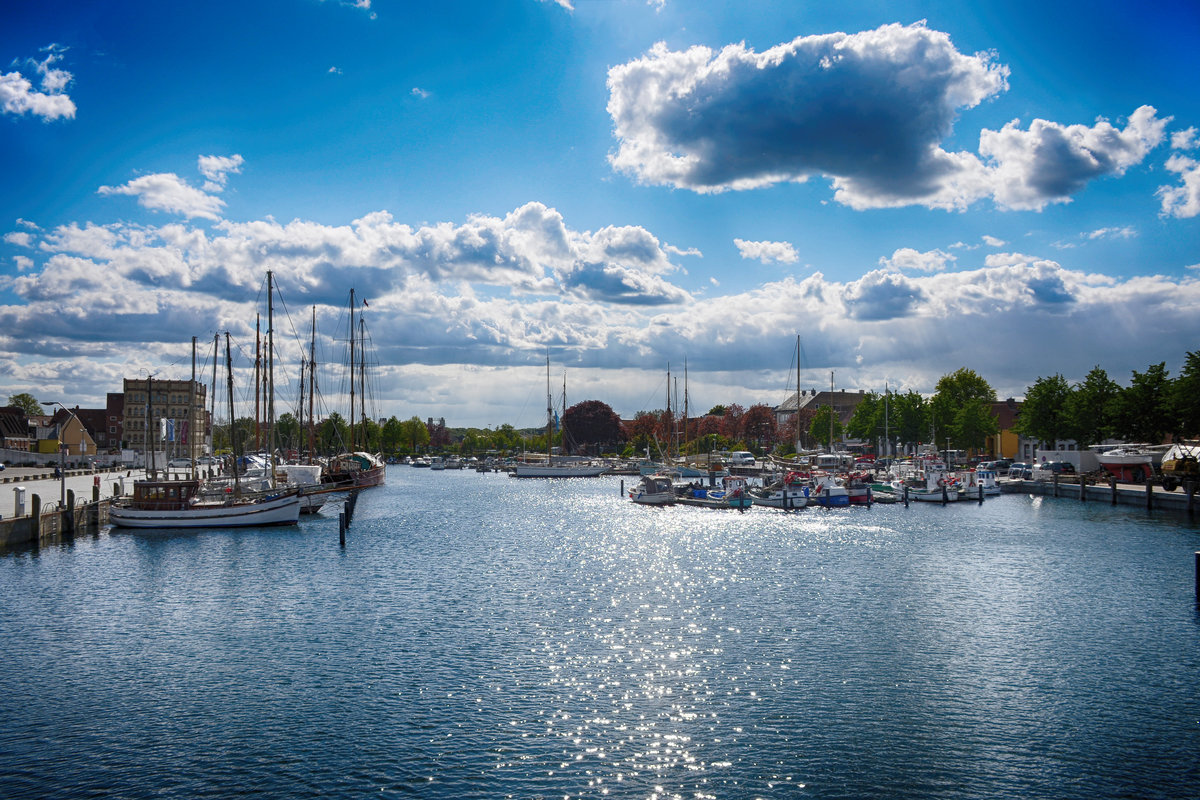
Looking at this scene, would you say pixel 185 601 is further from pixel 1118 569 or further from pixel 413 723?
pixel 1118 569

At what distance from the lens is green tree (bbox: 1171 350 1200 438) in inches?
3398

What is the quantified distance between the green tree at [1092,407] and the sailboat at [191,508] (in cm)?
10409

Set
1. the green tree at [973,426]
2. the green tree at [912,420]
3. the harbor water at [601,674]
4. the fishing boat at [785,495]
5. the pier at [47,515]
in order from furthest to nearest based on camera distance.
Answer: the green tree at [912,420]
the green tree at [973,426]
the fishing boat at [785,495]
the pier at [47,515]
the harbor water at [601,674]

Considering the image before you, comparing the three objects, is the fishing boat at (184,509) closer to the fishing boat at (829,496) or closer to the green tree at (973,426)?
the fishing boat at (829,496)

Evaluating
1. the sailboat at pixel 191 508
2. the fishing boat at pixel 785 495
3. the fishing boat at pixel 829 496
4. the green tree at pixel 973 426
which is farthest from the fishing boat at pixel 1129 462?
the sailboat at pixel 191 508

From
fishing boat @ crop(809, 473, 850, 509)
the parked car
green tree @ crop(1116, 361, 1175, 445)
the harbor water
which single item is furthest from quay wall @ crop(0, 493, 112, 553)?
green tree @ crop(1116, 361, 1175, 445)

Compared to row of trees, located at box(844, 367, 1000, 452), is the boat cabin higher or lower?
lower

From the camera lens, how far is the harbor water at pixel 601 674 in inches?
769

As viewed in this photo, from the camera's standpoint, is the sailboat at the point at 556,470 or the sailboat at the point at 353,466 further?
the sailboat at the point at 556,470

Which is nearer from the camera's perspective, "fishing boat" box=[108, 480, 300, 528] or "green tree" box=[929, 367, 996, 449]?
"fishing boat" box=[108, 480, 300, 528]

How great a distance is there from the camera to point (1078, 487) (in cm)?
9531

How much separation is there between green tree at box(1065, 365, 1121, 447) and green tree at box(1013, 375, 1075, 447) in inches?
152

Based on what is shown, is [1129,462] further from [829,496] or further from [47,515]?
[47,515]

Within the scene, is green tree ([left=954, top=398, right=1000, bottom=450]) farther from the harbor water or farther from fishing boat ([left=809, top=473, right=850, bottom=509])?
the harbor water
